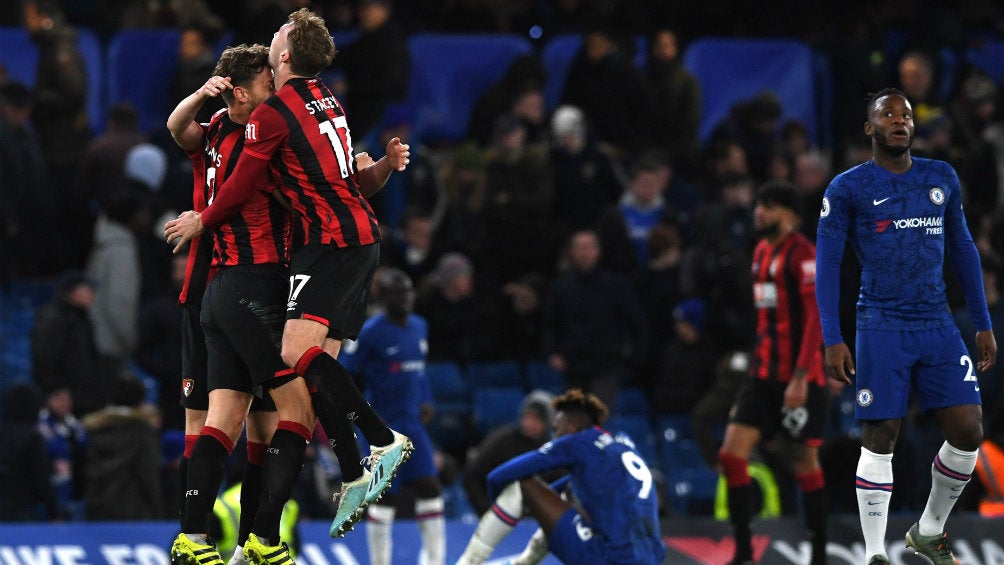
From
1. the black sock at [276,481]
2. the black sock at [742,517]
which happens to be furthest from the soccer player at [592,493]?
the black sock at [276,481]

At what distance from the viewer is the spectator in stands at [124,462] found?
1202 cm

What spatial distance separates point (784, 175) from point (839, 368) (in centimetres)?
755

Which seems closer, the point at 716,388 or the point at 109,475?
the point at 109,475

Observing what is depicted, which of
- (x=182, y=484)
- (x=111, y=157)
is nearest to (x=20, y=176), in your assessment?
(x=111, y=157)

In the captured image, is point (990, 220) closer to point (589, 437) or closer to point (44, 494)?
point (589, 437)

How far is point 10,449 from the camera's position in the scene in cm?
1187

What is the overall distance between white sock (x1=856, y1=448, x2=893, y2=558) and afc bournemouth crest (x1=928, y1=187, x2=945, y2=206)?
1.28m

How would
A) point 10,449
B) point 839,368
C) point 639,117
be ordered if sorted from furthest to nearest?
point 639,117 → point 10,449 → point 839,368

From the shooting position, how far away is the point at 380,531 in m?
11.1

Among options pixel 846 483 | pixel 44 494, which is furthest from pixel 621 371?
pixel 44 494

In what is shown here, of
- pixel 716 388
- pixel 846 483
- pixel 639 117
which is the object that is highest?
pixel 639 117

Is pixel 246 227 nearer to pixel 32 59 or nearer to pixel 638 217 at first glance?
pixel 638 217


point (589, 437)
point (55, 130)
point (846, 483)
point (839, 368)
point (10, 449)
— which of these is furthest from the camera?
point (55, 130)

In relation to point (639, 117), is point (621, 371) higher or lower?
lower
